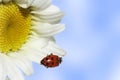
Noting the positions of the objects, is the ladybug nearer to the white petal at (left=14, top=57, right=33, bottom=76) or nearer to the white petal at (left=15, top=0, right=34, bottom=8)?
the white petal at (left=14, top=57, right=33, bottom=76)

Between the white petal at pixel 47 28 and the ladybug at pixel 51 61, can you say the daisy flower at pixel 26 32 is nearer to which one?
the white petal at pixel 47 28

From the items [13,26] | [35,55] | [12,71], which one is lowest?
[12,71]

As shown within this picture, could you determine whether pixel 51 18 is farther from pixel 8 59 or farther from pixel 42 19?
pixel 8 59

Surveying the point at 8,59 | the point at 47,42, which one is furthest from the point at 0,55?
the point at 47,42

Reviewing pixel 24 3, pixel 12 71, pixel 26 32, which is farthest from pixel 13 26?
pixel 12 71

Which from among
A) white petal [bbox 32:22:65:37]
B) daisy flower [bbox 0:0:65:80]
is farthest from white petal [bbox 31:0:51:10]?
white petal [bbox 32:22:65:37]

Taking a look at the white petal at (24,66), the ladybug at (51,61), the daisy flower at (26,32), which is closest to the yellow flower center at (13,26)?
the daisy flower at (26,32)

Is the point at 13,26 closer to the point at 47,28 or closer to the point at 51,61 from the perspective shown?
the point at 47,28
